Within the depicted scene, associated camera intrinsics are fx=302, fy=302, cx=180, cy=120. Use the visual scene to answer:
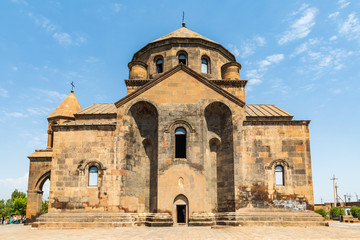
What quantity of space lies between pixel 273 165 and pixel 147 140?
279 inches

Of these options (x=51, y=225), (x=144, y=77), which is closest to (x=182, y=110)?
(x=144, y=77)

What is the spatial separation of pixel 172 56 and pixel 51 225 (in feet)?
40.8

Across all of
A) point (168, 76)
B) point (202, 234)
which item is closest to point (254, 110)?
point (168, 76)

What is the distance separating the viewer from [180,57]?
2067 centimetres

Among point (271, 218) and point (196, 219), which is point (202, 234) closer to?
point (196, 219)

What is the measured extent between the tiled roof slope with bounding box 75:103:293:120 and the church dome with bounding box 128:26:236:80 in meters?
2.84

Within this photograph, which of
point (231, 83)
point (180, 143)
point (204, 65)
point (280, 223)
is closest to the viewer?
point (280, 223)

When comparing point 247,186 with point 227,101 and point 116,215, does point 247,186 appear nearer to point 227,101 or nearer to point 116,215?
point 227,101

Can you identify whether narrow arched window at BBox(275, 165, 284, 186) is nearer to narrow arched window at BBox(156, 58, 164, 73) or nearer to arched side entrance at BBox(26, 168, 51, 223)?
narrow arched window at BBox(156, 58, 164, 73)

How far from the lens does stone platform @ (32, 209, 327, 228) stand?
14820 mm

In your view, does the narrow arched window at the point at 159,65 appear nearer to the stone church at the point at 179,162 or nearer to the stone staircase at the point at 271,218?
the stone church at the point at 179,162

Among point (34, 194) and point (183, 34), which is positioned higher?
point (183, 34)

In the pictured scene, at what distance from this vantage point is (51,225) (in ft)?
48.8

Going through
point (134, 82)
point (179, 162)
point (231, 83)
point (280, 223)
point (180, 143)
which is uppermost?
point (134, 82)
